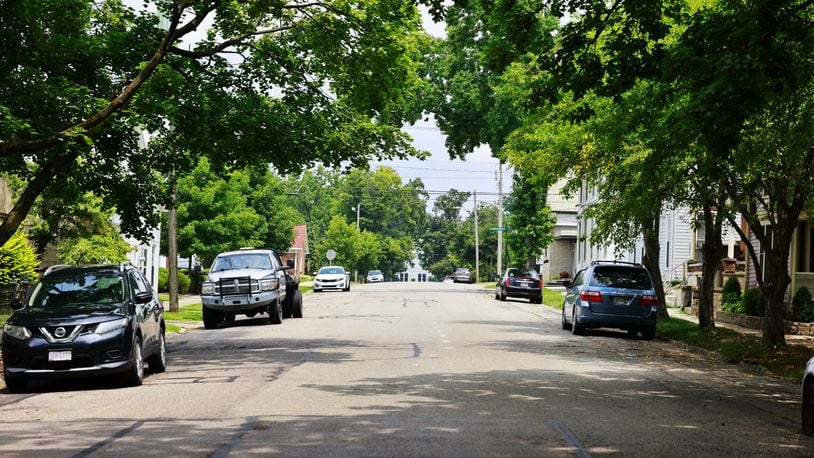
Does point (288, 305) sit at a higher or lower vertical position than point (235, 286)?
lower

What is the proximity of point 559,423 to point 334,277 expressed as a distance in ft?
170

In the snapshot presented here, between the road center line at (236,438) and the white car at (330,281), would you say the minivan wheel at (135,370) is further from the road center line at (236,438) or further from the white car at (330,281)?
the white car at (330,281)

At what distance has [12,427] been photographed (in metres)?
10.6

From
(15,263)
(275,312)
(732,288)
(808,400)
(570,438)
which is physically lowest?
(570,438)

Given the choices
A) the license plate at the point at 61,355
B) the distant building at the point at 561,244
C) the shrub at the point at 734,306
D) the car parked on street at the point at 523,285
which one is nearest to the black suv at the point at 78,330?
the license plate at the point at 61,355

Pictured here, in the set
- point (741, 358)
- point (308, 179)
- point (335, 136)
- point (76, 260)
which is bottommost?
point (741, 358)

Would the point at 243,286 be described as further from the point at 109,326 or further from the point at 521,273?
the point at 521,273

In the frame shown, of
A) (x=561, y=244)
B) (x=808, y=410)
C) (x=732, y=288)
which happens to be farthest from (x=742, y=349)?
(x=561, y=244)

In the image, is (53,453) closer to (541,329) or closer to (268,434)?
(268,434)

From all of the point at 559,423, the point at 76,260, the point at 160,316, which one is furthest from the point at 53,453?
the point at 76,260

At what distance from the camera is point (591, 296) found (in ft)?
82.7

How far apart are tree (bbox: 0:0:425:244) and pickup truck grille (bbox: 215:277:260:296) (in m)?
5.64

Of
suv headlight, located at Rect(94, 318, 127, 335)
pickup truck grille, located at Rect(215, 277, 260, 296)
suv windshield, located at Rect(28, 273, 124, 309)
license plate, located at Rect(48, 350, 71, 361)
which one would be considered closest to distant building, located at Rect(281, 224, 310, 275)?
pickup truck grille, located at Rect(215, 277, 260, 296)

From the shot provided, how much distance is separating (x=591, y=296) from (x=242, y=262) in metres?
9.81
